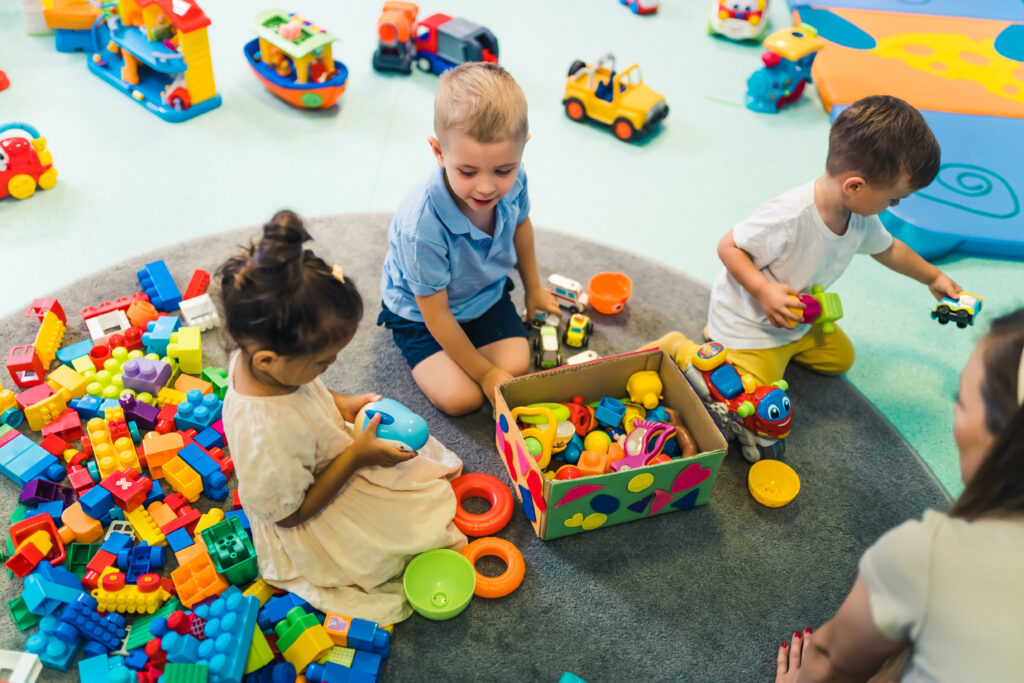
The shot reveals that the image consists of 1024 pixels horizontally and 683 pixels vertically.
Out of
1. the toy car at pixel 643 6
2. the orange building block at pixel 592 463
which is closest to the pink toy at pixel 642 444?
the orange building block at pixel 592 463

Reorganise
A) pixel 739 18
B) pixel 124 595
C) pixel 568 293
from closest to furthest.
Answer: pixel 124 595, pixel 568 293, pixel 739 18

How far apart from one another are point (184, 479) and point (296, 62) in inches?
55.9

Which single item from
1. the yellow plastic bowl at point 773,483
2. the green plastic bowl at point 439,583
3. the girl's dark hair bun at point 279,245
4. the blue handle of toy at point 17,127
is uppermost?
the girl's dark hair bun at point 279,245

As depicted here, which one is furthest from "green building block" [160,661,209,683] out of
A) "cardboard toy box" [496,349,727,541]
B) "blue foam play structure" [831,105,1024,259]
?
"blue foam play structure" [831,105,1024,259]

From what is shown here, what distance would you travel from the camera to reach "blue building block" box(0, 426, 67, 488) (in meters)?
1.31

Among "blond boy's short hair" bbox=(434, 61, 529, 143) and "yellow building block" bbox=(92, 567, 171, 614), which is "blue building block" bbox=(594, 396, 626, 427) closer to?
"blond boy's short hair" bbox=(434, 61, 529, 143)

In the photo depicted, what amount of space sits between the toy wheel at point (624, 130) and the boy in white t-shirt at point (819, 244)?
2.86 feet

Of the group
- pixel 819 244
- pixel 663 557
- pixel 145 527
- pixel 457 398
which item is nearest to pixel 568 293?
pixel 457 398

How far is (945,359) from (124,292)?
185 centimetres

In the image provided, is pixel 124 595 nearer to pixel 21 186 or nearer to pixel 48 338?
pixel 48 338

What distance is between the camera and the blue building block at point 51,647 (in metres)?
1.10

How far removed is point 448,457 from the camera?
1403 millimetres

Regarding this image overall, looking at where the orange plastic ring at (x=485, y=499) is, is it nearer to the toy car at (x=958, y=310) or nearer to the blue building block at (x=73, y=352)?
the blue building block at (x=73, y=352)

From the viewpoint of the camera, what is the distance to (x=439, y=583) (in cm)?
123
